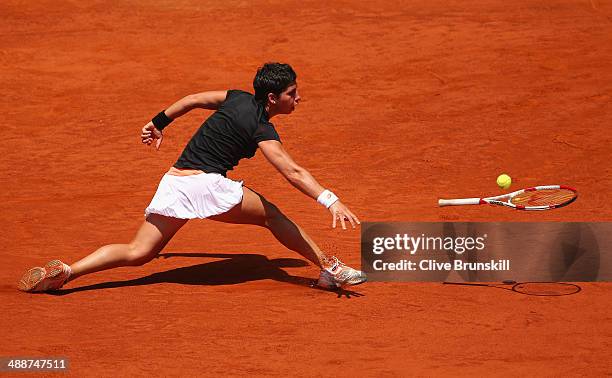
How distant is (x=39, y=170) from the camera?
11328 millimetres

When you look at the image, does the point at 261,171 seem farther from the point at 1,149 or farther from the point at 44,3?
the point at 44,3

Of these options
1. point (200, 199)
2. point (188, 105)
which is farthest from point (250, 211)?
point (188, 105)

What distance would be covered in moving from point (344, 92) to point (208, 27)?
308 cm

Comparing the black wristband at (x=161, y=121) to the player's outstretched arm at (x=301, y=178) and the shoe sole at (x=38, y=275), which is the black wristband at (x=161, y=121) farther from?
the shoe sole at (x=38, y=275)

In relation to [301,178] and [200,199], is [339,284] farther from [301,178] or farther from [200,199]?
[200,199]

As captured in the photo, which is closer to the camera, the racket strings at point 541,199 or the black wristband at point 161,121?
the black wristband at point 161,121

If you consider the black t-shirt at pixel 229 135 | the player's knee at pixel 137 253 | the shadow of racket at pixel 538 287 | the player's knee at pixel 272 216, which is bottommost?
the shadow of racket at pixel 538 287

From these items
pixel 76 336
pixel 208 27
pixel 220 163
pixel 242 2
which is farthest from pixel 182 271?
pixel 242 2

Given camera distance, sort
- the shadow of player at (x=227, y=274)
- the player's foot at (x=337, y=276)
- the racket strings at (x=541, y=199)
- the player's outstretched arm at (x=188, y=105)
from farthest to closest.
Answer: the racket strings at (x=541, y=199), the shadow of player at (x=227, y=274), the player's outstretched arm at (x=188, y=105), the player's foot at (x=337, y=276)

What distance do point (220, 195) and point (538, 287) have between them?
2.38 meters

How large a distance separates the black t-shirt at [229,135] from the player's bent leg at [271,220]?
291mm

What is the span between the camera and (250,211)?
7668 mm

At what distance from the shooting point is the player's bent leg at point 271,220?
7668 mm

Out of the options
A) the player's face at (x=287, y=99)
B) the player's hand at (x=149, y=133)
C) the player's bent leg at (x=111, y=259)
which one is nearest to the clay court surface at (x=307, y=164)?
the player's bent leg at (x=111, y=259)
